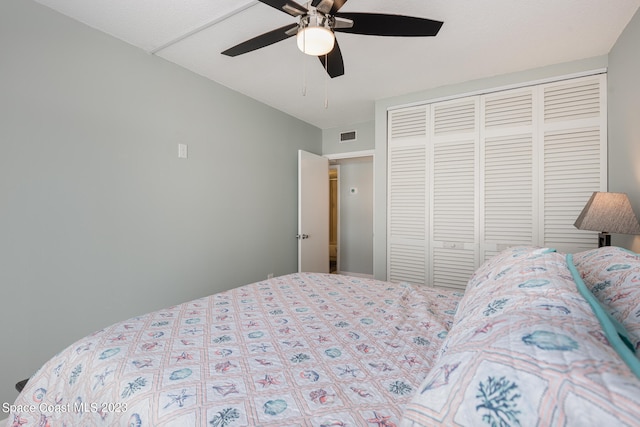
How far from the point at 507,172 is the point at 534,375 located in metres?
2.76

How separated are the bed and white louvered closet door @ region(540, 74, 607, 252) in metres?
1.54

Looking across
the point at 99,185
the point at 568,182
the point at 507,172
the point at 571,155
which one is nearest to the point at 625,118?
the point at 571,155

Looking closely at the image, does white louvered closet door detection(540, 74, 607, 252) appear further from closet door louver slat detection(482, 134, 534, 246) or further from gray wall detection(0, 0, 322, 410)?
gray wall detection(0, 0, 322, 410)

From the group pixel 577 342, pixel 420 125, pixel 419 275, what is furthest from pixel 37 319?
pixel 420 125

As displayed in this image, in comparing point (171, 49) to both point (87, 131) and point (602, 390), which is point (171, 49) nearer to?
point (87, 131)

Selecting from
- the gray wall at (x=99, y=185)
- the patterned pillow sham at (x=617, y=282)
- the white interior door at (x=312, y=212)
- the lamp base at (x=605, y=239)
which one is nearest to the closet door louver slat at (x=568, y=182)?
the lamp base at (x=605, y=239)

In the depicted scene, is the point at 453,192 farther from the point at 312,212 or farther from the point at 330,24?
the point at 330,24

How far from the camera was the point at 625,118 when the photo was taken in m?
2.03

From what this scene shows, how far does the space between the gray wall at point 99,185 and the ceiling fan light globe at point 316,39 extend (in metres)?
1.60

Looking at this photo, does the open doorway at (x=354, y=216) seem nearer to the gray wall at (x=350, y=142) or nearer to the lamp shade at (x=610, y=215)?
the gray wall at (x=350, y=142)

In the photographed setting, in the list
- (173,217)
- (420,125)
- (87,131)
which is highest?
(420,125)

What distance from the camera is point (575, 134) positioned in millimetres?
2451

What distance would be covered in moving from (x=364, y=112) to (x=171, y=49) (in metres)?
2.33

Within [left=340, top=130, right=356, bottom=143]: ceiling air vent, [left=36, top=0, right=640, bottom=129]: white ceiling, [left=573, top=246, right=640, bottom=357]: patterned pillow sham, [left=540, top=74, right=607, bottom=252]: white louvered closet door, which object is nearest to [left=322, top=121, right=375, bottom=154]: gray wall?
[left=340, top=130, right=356, bottom=143]: ceiling air vent
